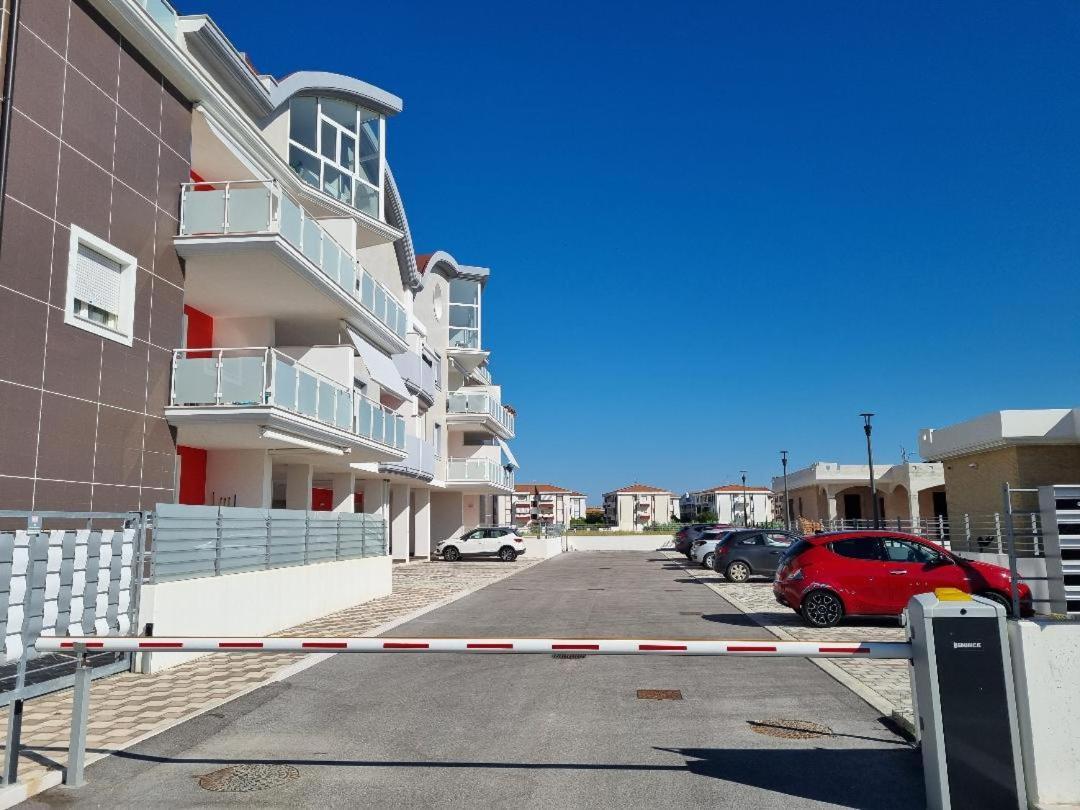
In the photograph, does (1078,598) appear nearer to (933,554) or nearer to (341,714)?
(341,714)

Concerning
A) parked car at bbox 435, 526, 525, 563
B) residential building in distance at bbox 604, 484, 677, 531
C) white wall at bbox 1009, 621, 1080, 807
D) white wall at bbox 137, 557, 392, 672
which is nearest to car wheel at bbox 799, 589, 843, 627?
white wall at bbox 137, 557, 392, 672

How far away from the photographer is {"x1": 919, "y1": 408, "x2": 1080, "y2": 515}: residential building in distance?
2736 centimetres

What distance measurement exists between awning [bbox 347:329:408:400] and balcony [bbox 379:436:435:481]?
3.33 m

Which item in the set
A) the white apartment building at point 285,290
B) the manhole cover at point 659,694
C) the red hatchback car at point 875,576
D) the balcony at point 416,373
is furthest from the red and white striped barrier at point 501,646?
the balcony at point 416,373

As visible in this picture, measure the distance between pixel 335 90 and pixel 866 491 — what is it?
45008 millimetres

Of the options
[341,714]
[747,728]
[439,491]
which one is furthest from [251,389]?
[439,491]

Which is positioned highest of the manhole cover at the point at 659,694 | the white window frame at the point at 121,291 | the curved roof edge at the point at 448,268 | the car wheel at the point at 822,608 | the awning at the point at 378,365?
the curved roof edge at the point at 448,268

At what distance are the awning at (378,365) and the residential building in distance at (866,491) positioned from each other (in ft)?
101

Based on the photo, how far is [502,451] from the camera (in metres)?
50.3

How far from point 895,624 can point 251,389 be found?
1243 centimetres

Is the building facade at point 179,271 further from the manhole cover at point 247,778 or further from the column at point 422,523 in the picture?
the column at point 422,523

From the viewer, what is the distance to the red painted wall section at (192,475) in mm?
19094

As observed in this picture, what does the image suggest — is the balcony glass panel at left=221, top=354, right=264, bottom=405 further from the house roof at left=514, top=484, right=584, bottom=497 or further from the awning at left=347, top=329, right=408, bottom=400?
the house roof at left=514, top=484, right=584, bottom=497

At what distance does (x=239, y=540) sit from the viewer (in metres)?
13.3
